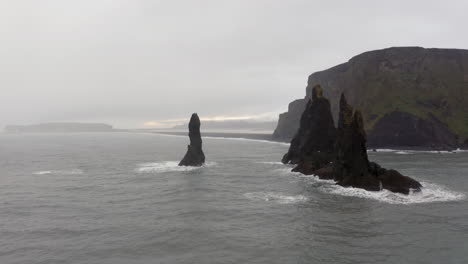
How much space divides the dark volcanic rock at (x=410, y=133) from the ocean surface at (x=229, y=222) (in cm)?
7223

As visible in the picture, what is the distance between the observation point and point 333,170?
57.5 m

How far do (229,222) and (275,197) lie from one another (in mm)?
12584

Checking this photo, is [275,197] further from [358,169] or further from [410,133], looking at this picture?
[410,133]

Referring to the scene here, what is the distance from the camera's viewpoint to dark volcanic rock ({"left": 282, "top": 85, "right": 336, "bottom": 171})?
228 feet

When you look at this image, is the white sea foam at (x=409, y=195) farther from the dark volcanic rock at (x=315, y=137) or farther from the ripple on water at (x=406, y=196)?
the dark volcanic rock at (x=315, y=137)

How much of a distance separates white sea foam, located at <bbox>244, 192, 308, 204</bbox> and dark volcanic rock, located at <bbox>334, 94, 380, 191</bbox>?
1061cm

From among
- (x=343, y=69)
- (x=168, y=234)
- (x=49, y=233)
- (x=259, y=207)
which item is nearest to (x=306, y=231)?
(x=259, y=207)

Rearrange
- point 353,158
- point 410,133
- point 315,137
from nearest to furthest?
point 353,158
point 315,137
point 410,133

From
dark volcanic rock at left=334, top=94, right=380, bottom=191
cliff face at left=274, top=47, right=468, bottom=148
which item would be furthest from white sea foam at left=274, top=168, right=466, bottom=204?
cliff face at left=274, top=47, right=468, bottom=148

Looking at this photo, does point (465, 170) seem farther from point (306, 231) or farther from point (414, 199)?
point (306, 231)

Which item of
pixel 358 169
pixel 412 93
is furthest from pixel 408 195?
pixel 412 93

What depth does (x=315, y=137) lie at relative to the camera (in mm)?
75500

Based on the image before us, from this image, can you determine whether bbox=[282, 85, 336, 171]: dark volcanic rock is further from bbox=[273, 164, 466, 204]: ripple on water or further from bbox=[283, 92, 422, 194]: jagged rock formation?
bbox=[273, 164, 466, 204]: ripple on water

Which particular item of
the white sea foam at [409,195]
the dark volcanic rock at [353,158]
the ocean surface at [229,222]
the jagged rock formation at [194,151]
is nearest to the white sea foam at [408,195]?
the white sea foam at [409,195]
